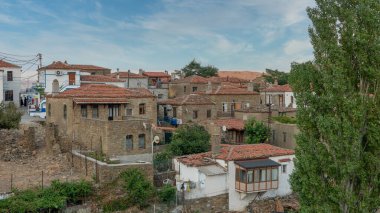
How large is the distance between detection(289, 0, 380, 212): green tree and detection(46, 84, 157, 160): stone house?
15.2 m

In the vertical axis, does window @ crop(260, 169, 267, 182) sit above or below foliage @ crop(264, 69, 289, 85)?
below

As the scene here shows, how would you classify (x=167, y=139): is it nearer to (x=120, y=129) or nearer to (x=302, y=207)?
(x=120, y=129)

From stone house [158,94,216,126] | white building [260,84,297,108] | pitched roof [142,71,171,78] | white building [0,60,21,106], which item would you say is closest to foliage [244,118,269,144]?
stone house [158,94,216,126]

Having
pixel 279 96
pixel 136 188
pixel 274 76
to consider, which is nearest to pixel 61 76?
pixel 136 188

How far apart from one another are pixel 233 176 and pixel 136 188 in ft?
20.8

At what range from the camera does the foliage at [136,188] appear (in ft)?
72.1

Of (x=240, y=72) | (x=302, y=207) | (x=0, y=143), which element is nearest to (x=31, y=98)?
(x=0, y=143)

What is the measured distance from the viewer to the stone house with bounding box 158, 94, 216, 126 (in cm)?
3969

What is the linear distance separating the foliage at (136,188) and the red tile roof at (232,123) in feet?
46.8

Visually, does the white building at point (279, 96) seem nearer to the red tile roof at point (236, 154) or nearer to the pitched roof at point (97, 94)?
the pitched roof at point (97, 94)

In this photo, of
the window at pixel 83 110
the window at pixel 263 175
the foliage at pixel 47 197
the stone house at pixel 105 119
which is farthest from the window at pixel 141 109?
the foliage at pixel 47 197

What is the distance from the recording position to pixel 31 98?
178 feet

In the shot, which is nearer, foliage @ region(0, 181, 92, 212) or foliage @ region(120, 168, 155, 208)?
foliage @ region(0, 181, 92, 212)

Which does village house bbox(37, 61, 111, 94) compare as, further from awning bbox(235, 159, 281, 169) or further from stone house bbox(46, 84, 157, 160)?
awning bbox(235, 159, 281, 169)
